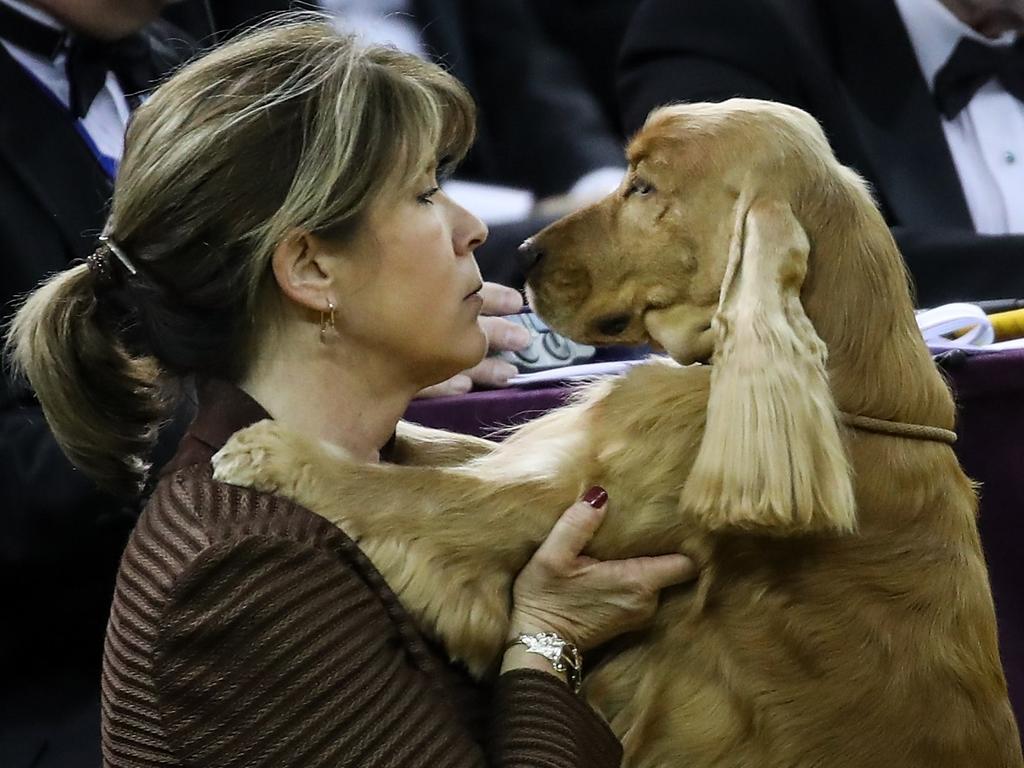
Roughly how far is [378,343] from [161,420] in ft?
0.94

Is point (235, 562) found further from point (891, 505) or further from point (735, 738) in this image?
point (891, 505)

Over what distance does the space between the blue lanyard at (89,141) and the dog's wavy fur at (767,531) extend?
90 cm

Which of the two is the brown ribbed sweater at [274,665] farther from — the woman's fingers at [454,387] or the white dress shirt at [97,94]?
the white dress shirt at [97,94]

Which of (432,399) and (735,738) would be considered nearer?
(735,738)

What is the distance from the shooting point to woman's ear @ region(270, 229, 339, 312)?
120 centimetres

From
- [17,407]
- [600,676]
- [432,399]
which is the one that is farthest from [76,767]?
[600,676]

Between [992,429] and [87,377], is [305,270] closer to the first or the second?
[87,377]

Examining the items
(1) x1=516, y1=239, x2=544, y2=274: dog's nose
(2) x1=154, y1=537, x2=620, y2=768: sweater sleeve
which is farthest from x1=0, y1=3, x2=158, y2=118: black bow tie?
(2) x1=154, y1=537, x2=620, y2=768: sweater sleeve

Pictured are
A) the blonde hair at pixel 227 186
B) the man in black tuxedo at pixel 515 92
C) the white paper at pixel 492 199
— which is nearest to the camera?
the blonde hair at pixel 227 186

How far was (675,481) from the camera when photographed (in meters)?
1.24

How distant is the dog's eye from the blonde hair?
0.81 feet

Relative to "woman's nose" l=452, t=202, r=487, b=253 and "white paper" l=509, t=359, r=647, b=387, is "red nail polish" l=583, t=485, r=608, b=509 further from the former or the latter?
"white paper" l=509, t=359, r=647, b=387

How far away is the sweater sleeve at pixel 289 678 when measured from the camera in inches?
41.5

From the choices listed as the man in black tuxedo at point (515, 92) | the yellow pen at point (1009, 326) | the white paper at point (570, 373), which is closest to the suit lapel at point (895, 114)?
the man in black tuxedo at point (515, 92)
